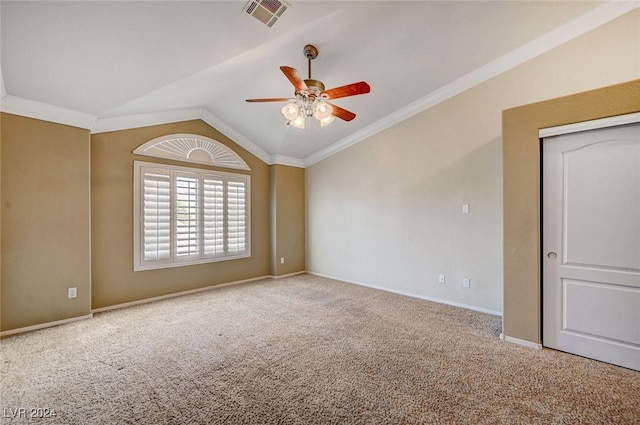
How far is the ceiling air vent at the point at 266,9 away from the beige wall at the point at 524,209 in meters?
2.53

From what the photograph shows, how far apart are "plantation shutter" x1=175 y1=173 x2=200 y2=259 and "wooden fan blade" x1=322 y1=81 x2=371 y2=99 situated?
305 cm

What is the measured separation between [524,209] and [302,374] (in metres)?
2.71

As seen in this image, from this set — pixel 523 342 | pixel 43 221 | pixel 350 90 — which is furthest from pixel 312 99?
pixel 43 221

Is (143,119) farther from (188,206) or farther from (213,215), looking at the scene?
(213,215)

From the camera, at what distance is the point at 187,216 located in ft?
15.5

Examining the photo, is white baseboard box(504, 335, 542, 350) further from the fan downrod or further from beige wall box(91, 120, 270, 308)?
beige wall box(91, 120, 270, 308)

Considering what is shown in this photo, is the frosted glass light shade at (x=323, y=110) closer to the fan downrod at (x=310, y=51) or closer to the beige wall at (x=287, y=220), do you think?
the fan downrod at (x=310, y=51)

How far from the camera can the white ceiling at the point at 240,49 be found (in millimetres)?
2361

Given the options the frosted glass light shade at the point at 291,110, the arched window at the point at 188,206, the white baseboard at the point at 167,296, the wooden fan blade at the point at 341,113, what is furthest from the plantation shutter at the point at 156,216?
the wooden fan blade at the point at 341,113

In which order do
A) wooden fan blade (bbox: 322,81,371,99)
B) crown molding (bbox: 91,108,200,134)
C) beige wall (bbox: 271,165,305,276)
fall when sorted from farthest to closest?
1. beige wall (bbox: 271,165,305,276)
2. crown molding (bbox: 91,108,200,134)
3. wooden fan blade (bbox: 322,81,371,99)

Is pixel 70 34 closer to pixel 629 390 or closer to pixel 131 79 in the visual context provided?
pixel 131 79

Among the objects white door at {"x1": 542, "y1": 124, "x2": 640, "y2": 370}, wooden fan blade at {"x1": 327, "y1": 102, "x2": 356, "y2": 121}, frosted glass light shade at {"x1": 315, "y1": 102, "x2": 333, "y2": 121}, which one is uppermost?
wooden fan blade at {"x1": 327, "y1": 102, "x2": 356, "y2": 121}

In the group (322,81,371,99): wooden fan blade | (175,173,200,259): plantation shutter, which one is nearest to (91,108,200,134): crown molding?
(175,173,200,259): plantation shutter

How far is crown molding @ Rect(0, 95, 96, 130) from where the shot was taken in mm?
3107
